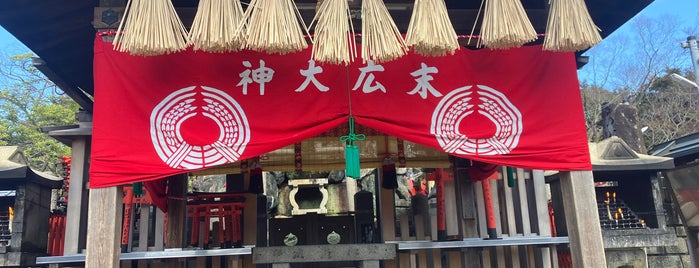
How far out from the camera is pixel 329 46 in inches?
153

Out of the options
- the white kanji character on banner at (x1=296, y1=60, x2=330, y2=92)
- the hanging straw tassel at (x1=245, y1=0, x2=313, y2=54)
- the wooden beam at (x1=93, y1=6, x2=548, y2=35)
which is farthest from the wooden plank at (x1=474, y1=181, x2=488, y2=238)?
the hanging straw tassel at (x1=245, y1=0, x2=313, y2=54)

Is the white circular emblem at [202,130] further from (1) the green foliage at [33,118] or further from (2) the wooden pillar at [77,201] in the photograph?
(1) the green foliage at [33,118]

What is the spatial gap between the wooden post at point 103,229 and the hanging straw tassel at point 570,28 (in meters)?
3.76

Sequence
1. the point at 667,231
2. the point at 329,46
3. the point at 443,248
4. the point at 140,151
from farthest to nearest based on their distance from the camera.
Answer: the point at 667,231, the point at 443,248, the point at 140,151, the point at 329,46

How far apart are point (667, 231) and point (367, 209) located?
8329 millimetres

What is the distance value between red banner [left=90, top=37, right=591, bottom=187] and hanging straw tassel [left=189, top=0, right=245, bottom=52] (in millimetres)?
622

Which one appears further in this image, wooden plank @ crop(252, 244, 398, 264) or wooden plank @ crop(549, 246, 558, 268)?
wooden plank @ crop(549, 246, 558, 268)

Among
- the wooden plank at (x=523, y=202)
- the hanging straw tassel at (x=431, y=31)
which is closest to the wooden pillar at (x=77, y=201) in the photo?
the hanging straw tassel at (x=431, y=31)

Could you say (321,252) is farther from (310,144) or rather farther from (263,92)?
(310,144)

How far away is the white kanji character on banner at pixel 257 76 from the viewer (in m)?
4.48

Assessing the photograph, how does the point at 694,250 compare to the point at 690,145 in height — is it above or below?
below

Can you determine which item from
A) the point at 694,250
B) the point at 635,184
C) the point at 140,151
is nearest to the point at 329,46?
the point at 140,151

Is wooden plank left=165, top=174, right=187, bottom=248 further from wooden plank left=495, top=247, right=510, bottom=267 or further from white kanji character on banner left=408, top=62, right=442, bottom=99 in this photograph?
wooden plank left=495, top=247, right=510, bottom=267

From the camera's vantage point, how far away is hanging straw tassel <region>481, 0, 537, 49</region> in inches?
157
